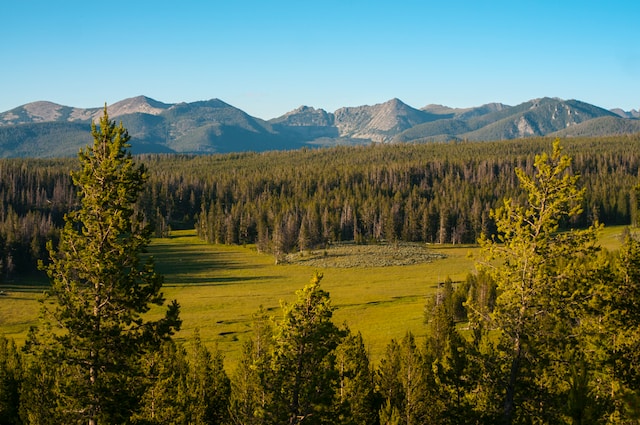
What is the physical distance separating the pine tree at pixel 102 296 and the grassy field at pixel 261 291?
37441mm

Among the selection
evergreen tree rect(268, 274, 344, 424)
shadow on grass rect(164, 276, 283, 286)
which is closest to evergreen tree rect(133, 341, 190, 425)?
evergreen tree rect(268, 274, 344, 424)

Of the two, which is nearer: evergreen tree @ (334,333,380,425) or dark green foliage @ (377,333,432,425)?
evergreen tree @ (334,333,380,425)

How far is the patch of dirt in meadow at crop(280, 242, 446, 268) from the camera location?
129500mm

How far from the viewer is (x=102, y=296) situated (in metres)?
16.3

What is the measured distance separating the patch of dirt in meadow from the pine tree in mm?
109832

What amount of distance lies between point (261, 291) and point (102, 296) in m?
83.8

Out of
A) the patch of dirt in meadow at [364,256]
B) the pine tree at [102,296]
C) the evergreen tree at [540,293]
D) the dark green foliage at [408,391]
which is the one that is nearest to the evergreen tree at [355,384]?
the dark green foliage at [408,391]

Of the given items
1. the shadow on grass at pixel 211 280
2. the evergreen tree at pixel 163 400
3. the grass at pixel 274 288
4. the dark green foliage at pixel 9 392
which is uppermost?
the evergreen tree at pixel 163 400

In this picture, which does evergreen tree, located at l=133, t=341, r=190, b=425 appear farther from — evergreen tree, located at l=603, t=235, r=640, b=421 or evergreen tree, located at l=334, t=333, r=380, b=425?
evergreen tree, located at l=603, t=235, r=640, b=421

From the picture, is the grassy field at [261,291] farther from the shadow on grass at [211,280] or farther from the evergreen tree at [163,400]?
the evergreen tree at [163,400]

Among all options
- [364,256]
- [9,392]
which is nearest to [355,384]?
[9,392]

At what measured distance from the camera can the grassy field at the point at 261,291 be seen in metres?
69.3

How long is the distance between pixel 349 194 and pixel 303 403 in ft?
562

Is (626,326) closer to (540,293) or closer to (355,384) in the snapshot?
(540,293)
